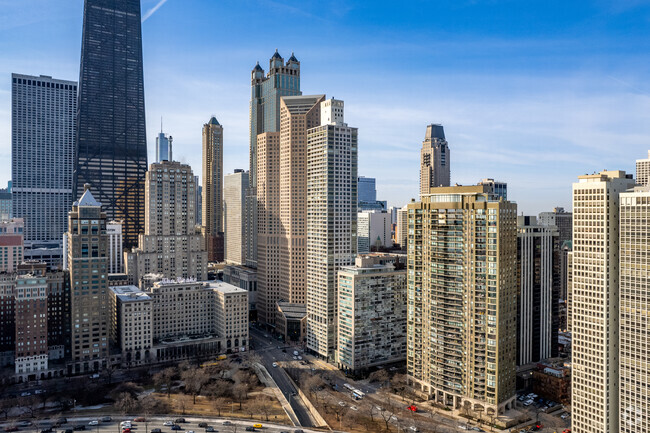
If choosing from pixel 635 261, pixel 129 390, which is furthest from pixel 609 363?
pixel 129 390

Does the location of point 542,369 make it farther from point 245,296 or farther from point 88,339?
point 88,339

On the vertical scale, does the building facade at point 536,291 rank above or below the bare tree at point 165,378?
above

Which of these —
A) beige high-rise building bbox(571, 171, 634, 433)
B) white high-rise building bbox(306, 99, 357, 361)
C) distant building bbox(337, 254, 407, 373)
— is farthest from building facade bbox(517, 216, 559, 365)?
white high-rise building bbox(306, 99, 357, 361)

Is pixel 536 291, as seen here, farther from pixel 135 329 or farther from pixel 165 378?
pixel 135 329

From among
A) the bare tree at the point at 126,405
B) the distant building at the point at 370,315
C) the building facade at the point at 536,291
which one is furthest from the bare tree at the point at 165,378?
the building facade at the point at 536,291

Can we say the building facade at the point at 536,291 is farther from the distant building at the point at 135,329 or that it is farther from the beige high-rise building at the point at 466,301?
the distant building at the point at 135,329

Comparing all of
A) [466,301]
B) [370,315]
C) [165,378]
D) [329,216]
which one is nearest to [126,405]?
[165,378]
